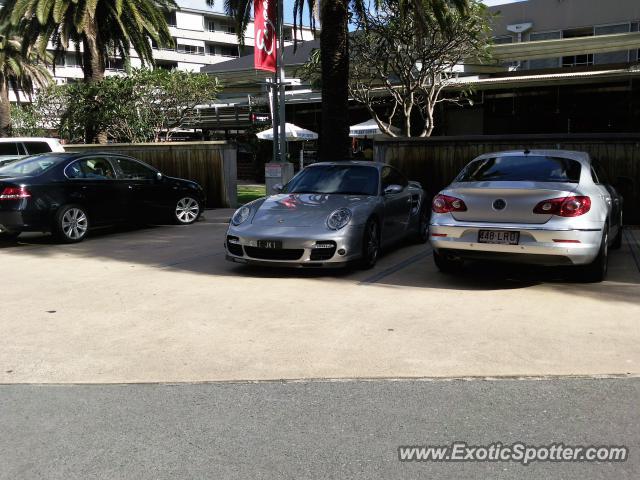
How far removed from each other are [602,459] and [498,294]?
359 centimetres

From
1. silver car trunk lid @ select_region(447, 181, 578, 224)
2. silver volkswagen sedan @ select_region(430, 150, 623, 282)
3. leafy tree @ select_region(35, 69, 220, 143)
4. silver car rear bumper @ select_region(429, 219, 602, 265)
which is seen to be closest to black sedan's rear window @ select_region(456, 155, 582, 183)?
silver volkswagen sedan @ select_region(430, 150, 623, 282)

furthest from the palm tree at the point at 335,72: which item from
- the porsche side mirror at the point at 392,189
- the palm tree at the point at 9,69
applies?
the palm tree at the point at 9,69

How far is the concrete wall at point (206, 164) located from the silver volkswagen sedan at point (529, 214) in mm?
9750

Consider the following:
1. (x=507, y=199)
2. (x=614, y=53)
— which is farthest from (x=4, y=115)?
(x=507, y=199)

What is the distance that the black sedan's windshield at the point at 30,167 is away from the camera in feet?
34.5

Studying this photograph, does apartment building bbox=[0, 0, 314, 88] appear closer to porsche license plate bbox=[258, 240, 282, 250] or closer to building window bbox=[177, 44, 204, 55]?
building window bbox=[177, 44, 204, 55]

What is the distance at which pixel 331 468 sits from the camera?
318 cm

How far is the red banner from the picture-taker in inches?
542

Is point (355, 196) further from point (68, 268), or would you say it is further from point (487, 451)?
point (487, 451)

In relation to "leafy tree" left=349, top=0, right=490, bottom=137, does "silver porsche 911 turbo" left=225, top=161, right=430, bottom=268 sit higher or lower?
lower

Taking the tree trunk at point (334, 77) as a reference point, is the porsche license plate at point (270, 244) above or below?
below

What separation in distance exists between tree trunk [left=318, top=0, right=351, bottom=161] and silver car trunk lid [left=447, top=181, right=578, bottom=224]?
636 cm

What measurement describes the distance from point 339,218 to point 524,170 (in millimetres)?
2235

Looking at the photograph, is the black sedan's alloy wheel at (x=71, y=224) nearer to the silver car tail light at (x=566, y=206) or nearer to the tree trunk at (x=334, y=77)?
the tree trunk at (x=334, y=77)
